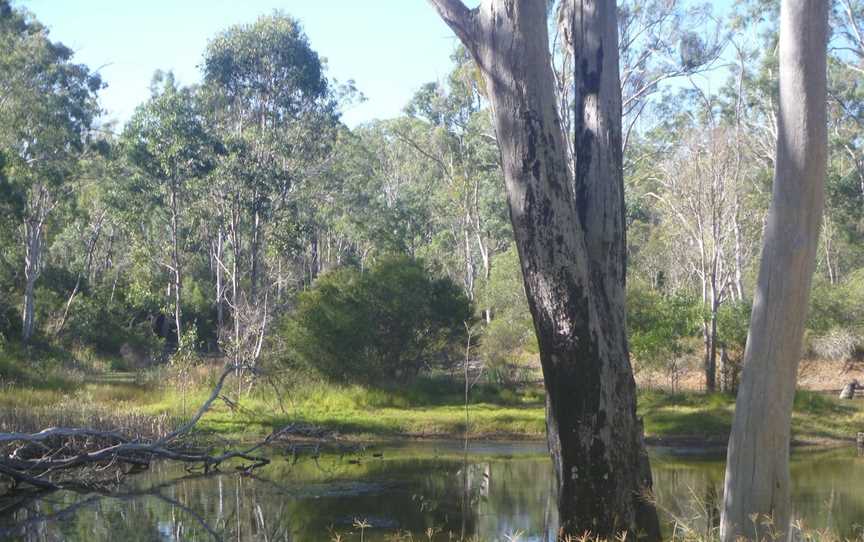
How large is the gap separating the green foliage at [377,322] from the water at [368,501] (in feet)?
17.1

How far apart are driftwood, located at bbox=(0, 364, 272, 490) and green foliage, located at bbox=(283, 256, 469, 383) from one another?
22.0ft

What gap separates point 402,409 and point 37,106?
13419mm

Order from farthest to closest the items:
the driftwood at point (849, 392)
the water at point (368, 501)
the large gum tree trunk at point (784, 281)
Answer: the driftwood at point (849, 392) < the water at point (368, 501) < the large gum tree trunk at point (784, 281)

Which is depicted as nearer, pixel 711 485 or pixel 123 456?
pixel 123 456

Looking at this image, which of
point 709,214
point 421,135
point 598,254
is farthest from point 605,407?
point 421,135

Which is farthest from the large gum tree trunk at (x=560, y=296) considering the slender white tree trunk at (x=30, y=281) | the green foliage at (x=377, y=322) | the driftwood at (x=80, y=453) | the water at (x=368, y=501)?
the slender white tree trunk at (x=30, y=281)

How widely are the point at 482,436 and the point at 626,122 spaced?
11332 millimetres

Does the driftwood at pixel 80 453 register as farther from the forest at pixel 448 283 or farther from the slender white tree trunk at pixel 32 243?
the slender white tree trunk at pixel 32 243

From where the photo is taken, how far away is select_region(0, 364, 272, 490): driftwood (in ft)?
33.7

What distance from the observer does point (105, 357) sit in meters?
30.7

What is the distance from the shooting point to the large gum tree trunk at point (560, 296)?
584 cm

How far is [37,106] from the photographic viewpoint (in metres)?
25.4

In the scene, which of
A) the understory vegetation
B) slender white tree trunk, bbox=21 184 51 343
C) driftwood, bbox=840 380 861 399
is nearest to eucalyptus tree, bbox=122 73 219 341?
the understory vegetation

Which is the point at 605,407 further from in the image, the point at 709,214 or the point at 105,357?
the point at 105,357
